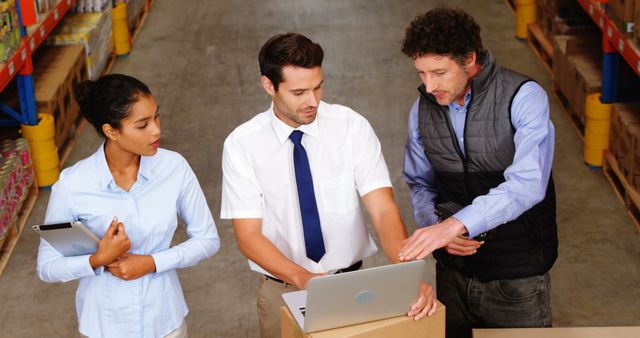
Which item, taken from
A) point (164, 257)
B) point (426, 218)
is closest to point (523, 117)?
point (426, 218)

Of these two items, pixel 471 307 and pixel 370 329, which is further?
pixel 471 307

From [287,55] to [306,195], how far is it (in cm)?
51

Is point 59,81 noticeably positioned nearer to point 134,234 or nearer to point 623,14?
point 623,14

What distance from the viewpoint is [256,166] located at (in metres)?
3.69

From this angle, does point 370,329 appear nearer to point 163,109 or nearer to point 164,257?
point 164,257

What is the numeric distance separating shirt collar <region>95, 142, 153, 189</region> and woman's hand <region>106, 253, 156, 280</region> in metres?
0.26

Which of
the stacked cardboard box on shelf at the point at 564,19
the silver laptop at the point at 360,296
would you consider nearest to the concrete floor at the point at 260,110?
the stacked cardboard box on shelf at the point at 564,19

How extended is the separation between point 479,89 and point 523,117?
0.19m

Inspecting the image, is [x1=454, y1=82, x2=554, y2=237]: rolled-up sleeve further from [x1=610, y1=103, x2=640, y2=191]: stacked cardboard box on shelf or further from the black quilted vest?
[x1=610, y1=103, x2=640, y2=191]: stacked cardboard box on shelf

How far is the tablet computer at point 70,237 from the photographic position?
339cm

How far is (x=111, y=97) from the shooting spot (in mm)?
3543

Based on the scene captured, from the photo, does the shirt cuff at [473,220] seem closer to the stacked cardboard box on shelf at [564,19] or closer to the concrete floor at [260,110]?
the concrete floor at [260,110]

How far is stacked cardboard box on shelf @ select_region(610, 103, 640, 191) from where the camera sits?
22.1ft

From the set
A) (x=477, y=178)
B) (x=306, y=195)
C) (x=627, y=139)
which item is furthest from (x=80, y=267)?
(x=627, y=139)
